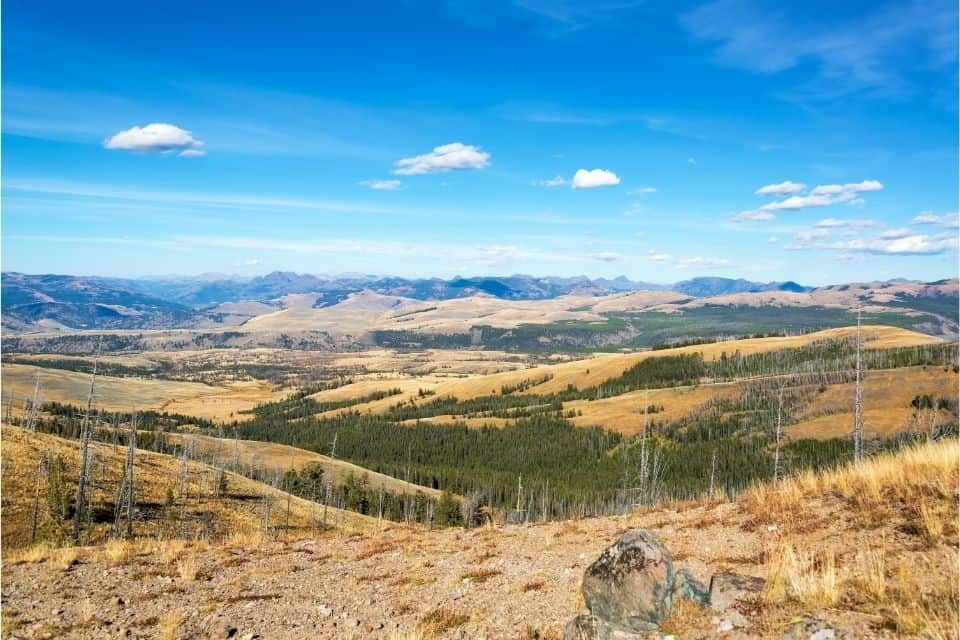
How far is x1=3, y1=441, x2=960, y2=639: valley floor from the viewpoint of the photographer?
9992 millimetres

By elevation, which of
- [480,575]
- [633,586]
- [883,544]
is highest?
[883,544]

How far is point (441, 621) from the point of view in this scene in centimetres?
1341

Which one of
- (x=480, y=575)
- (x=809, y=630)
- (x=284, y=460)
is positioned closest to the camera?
(x=809, y=630)

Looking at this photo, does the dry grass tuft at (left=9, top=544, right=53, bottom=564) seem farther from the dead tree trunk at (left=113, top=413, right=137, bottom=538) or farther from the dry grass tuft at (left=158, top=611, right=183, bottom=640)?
the dead tree trunk at (left=113, top=413, right=137, bottom=538)

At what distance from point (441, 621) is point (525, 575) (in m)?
3.86

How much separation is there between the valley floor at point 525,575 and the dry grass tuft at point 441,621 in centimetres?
6

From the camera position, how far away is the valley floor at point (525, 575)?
32.8 ft

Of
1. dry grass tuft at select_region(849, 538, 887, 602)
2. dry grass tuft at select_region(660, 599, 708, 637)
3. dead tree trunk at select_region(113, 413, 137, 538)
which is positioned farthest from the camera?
dead tree trunk at select_region(113, 413, 137, 538)

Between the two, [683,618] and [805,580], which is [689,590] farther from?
[805,580]

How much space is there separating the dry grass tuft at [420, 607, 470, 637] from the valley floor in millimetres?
64

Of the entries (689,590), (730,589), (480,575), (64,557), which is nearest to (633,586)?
(689,590)

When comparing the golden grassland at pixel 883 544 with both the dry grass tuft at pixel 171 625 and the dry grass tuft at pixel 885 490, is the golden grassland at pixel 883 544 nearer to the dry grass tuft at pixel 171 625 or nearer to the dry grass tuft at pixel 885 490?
the dry grass tuft at pixel 885 490

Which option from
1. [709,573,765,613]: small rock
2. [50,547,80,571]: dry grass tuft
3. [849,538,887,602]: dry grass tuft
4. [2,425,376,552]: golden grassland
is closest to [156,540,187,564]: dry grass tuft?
[50,547,80,571]: dry grass tuft

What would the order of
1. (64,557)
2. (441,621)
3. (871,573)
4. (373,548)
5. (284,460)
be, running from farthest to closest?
(284,460) < (373,548) < (64,557) < (441,621) < (871,573)
